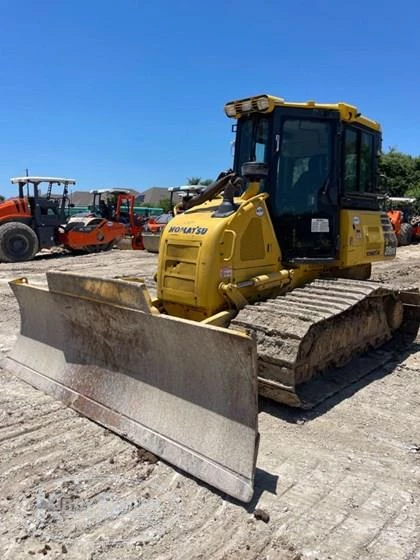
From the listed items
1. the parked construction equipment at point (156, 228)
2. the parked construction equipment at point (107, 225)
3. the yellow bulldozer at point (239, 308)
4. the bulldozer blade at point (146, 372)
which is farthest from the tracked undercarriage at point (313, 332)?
the parked construction equipment at point (107, 225)

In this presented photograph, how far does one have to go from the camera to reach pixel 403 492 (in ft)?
10.2

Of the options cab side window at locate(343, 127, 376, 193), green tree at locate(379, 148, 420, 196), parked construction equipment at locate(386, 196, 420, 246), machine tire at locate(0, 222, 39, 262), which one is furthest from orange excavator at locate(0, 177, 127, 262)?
green tree at locate(379, 148, 420, 196)

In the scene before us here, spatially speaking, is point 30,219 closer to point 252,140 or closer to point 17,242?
point 17,242

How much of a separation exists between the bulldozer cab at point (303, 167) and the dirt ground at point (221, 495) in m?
1.62

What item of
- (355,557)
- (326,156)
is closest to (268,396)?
(355,557)

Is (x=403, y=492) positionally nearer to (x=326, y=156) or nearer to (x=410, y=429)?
(x=410, y=429)

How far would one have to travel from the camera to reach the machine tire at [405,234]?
20.4m

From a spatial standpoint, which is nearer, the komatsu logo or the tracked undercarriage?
the tracked undercarriage

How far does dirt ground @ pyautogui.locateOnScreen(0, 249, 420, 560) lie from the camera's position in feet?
8.63

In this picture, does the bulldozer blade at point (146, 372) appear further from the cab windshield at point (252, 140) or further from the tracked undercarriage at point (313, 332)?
the cab windshield at point (252, 140)

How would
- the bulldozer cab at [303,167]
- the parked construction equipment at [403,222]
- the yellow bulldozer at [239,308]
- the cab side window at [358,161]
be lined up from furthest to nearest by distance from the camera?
the parked construction equipment at [403,222] → the cab side window at [358,161] → the bulldozer cab at [303,167] → the yellow bulldozer at [239,308]

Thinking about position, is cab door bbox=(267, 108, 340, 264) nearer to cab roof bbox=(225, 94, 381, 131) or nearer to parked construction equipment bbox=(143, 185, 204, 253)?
cab roof bbox=(225, 94, 381, 131)

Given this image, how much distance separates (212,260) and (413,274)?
31.7ft

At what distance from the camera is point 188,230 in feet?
15.5
